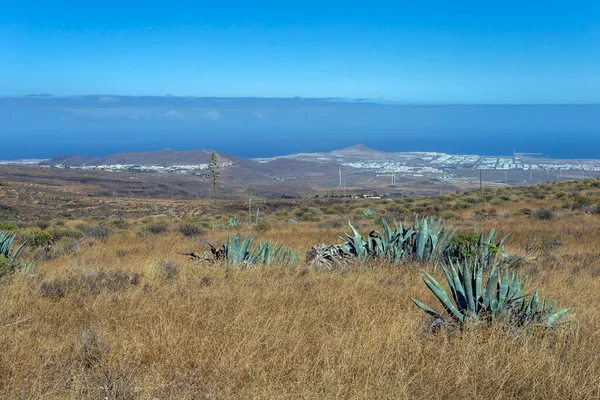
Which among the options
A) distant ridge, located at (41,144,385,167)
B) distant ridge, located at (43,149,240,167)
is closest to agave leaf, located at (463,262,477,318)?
distant ridge, located at (43,149,240,167)

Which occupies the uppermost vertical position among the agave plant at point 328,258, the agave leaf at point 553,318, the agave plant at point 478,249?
the agave leaf at point 553,318

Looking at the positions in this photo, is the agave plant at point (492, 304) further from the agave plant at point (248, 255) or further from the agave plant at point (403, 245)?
the agave plant at point (248, 255)

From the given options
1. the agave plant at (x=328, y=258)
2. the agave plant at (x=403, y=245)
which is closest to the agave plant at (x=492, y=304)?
the agave plant at (x=328, y=258)

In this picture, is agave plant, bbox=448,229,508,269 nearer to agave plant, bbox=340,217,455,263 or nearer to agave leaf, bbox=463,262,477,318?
agave plant, bbox=340,217,455,263

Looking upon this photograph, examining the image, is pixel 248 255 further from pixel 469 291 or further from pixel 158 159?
pixel 158 159

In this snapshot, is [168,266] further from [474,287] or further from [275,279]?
[474,287]

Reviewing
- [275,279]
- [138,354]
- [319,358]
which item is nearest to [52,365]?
[138,354]

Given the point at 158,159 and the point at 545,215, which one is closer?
the point at 545,215

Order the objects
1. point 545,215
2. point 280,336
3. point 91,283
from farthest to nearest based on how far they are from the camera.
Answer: point 545,215 → point 91,283 → point 280,336

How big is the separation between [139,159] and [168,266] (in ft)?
382

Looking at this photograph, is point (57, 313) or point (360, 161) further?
point (360, 161)

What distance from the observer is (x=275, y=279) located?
685cm

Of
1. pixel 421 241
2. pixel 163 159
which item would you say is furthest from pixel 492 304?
pixel 163 159

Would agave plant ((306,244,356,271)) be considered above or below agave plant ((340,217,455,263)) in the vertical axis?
below
